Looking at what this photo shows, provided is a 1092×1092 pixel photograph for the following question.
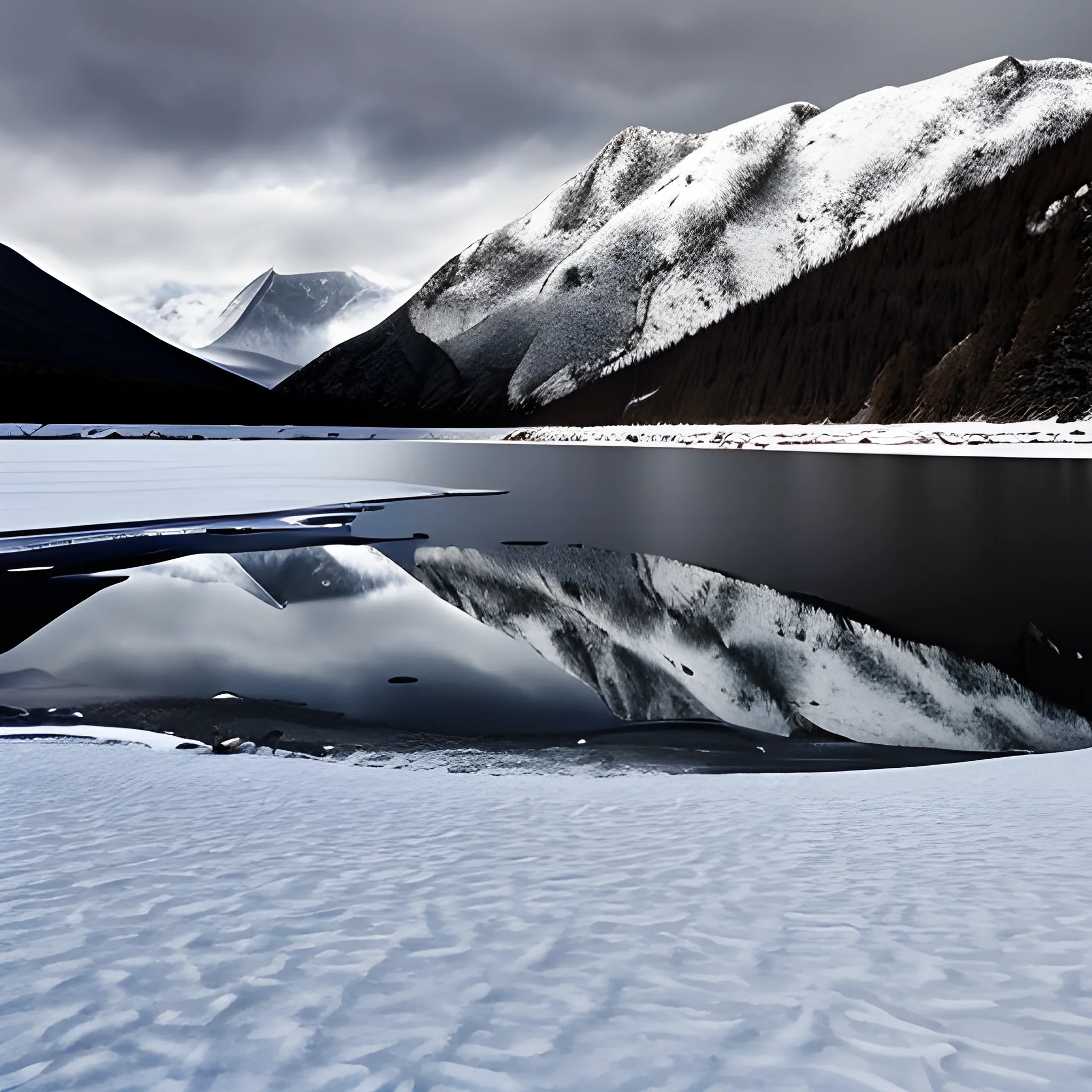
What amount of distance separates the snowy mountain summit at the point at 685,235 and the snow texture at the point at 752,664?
7721 centimetres

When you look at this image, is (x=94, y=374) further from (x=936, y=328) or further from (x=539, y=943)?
(x=539, y=943)

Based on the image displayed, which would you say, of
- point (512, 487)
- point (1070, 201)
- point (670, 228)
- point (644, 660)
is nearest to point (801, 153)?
point (670, 228)

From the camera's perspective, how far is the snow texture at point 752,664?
692 cm

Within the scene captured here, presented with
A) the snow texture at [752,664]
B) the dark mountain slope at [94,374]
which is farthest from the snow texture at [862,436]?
the dark mountain slope at [94,374]

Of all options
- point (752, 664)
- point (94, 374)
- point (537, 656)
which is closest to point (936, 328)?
point (752, 664)

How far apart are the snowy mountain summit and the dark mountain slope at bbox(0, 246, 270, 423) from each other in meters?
23.6

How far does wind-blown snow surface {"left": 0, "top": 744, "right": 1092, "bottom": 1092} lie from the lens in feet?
7.57

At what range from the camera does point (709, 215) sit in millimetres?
131750

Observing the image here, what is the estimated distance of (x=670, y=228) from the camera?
136000 mm

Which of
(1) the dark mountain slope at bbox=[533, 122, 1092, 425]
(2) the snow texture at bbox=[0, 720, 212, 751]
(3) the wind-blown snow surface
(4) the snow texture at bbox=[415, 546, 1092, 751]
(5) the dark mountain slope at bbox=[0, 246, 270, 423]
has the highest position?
(5) the dark mountain slope at bbox=[0, 246, 270, 423]

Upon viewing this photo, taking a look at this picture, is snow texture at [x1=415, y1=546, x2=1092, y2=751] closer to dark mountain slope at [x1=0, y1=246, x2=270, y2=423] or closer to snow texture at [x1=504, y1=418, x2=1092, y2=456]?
snow texture at [x1=504, y1=418, x2=1092, y2=456]

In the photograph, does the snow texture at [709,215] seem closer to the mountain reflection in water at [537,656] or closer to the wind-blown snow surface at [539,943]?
the mountain reflection in water at [537,656]

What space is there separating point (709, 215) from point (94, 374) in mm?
103162

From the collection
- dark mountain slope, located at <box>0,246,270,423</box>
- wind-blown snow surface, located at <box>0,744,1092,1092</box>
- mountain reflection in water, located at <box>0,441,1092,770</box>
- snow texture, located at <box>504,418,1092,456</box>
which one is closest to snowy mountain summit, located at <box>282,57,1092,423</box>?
snow texture, located at <box>504,418,1092,456</box>
